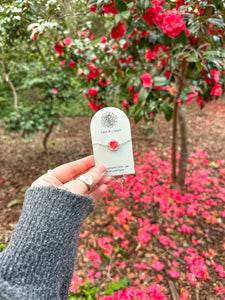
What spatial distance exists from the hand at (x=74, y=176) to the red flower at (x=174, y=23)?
80cm

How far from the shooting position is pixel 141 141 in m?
3.47

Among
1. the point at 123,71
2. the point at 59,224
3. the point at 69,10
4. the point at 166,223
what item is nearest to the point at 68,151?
the point at 123,71

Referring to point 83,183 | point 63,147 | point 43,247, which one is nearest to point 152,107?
point 83,183

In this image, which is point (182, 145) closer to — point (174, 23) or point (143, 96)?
point (143, 96)

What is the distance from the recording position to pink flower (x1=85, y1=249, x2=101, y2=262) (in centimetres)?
168

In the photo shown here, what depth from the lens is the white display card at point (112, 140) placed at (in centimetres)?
89

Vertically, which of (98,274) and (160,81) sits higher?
(160,81)

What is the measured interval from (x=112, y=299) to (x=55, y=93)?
1908 mm

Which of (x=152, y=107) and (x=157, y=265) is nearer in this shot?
(x=152, y=107)

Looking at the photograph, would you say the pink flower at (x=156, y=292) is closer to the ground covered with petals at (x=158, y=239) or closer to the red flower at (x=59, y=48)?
the ground covered with petals at (x=158, y=239)

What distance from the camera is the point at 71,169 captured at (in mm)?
986

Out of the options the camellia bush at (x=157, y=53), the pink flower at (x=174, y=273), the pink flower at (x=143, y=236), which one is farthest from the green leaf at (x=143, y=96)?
the pink flower at (x=174, y=273)

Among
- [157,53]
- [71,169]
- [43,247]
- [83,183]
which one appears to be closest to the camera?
[43,247]

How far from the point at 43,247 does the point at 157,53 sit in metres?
1.61
